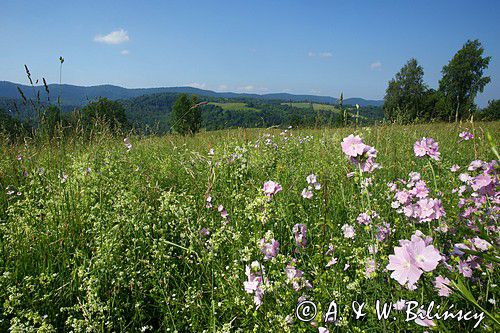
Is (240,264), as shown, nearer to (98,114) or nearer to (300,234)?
(300,234)

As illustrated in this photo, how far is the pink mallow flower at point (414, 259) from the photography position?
3.37 feet

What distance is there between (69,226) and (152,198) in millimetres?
755

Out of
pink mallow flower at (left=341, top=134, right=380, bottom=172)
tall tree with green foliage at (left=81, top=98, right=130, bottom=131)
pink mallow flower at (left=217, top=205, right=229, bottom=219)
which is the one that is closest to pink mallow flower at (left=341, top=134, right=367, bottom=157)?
pink mallow flower at (left=341, top=134, right=380, bottom=172)

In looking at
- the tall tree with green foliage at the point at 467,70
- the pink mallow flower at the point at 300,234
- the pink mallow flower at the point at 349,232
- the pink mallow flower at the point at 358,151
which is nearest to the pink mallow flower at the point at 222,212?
the pink mallow flower at the point at 300,234

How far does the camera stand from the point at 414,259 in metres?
1.05

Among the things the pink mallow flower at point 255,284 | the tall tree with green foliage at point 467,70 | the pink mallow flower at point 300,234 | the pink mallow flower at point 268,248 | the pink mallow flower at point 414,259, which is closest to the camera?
the pink mallow flower at point 414,259

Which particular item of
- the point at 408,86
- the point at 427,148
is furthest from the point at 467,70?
the point at 427,148

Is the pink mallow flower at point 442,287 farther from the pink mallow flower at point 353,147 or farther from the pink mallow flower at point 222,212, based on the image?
the pink mallow flower at point 222,212

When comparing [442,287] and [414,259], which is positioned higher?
[414,259]

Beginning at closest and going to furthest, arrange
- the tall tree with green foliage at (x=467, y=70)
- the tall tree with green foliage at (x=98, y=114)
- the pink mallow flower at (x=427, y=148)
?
1. the pink mallow flower at (x=427, y=148)
2. the tall tree with green foliage at (x=98, y=114)
3. the tall tree with green foliage at (x=467, y=70)

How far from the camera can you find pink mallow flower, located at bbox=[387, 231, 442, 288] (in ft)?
3.37

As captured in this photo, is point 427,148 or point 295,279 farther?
point 427,148

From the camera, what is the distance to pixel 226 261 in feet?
7.30

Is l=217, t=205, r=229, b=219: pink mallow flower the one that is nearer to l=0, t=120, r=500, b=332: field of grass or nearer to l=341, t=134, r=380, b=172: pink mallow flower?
l=0, t=120, r=500, b=332: field of grass
